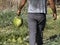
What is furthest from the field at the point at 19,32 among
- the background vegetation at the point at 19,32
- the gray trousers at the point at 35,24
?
the gray trousers at the point at 35,24

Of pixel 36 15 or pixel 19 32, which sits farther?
pixel 19 32

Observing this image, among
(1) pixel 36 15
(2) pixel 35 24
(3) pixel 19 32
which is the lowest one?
(3) pixel 19 32

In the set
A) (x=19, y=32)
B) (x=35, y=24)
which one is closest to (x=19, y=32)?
(x=19, y=32)

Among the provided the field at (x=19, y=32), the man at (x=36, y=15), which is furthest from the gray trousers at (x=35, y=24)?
the field at (x=19, y=32)

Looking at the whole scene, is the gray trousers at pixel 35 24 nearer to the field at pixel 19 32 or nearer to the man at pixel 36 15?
the man at pixel 36 15

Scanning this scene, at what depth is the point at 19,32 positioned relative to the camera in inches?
317

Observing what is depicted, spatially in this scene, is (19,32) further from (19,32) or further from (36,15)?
(36,15)

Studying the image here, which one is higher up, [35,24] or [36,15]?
[36,15]

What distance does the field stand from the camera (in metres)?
7.06

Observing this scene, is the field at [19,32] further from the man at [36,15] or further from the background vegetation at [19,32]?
the man at [36,15]

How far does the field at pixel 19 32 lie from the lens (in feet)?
23.2

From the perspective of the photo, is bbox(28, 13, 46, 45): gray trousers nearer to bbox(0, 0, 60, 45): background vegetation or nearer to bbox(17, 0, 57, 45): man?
bbox(17, 0, 57, 45): man

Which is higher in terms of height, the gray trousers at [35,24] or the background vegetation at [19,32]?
the gray trousers at [35,24]

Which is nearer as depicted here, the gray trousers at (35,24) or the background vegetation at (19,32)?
the gray trousers at (35,24)
